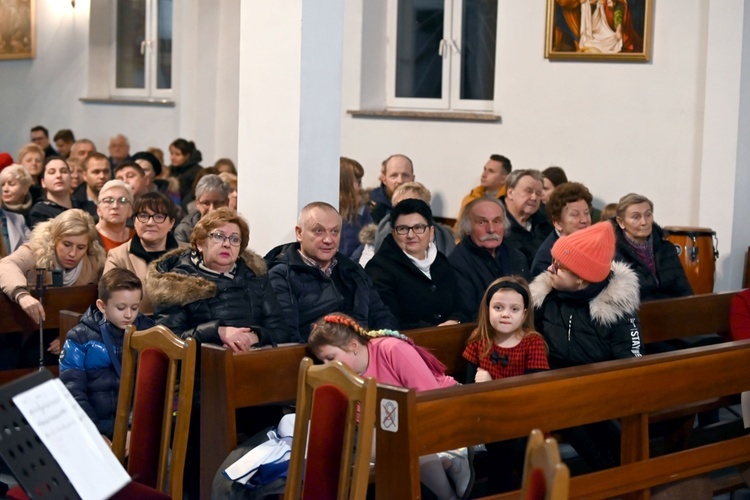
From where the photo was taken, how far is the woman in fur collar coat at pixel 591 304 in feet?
15.5

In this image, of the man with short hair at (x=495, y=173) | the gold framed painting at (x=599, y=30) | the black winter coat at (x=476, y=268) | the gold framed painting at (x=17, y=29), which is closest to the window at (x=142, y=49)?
the gold framed painting at (x=17, y=29)

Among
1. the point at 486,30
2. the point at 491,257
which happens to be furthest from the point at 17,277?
the point at 486,30

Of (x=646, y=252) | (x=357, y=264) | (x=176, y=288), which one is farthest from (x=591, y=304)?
(x=646, y=252)

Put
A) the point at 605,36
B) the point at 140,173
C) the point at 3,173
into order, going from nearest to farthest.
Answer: the point at 3,173, the point at 140,173, the point at 605,36

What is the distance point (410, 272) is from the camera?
552 cm

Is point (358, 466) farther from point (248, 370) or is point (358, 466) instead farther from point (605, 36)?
point (605, 36)

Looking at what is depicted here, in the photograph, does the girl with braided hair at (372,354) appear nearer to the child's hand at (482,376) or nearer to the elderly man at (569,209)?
the child's hand at (482,376)

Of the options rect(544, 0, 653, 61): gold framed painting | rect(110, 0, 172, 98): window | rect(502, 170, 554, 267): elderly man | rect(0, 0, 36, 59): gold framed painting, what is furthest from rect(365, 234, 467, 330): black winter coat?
rect(0, 0, 36, 59): gold framed painting

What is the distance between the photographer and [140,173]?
27.0 ft

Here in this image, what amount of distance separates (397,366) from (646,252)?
2.68 meters

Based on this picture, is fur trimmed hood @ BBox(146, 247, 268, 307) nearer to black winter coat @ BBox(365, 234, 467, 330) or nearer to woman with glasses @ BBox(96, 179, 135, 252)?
black winter coat @ BBox(365, 234, 467, 330)

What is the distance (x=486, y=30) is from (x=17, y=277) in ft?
18.7

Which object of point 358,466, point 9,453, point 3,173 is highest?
point 3,173

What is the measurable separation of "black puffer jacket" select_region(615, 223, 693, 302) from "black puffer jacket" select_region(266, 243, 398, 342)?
1859 mm
